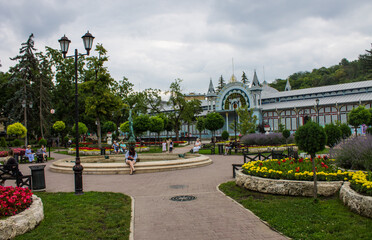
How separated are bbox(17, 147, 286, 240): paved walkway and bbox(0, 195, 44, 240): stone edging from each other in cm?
202

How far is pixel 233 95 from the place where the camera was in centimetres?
5581

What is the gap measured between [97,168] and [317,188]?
10.5 m

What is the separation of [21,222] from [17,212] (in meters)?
0.37

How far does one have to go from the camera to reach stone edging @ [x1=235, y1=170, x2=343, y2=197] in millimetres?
7840

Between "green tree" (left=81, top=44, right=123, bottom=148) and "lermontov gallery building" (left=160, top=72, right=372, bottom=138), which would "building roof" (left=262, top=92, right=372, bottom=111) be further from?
"green tree" (left=81, top=44, right=123, bottom=148)

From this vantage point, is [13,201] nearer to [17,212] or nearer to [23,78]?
[17,212]

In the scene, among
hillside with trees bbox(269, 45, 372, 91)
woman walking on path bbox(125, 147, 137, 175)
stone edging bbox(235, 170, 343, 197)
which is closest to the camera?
stone edging bbox(235, 170, 343, 197)

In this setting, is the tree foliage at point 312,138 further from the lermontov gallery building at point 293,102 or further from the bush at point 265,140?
the lermontov gallery building at point 293,102

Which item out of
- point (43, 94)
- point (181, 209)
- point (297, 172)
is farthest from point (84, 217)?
point (43, 94)

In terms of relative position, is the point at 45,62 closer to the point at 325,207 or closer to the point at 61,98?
the point at 61,98

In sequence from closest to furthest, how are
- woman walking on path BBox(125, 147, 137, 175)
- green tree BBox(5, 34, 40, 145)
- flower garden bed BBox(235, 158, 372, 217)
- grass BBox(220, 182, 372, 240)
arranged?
1. grass BBox(220, 182, 372, 240)
2. flower garden bed BBox(235, 158, 372, 217)
3. woman walking on path BBox(125, 147, 137, 175)
4. green tree BBox(5, 34, 40, 145)

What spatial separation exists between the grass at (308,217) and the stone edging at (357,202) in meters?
0.11

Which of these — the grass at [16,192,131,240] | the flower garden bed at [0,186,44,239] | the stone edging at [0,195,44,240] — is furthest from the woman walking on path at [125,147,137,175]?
the stone edging at [0,195,44,240]

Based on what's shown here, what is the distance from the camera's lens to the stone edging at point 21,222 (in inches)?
197
